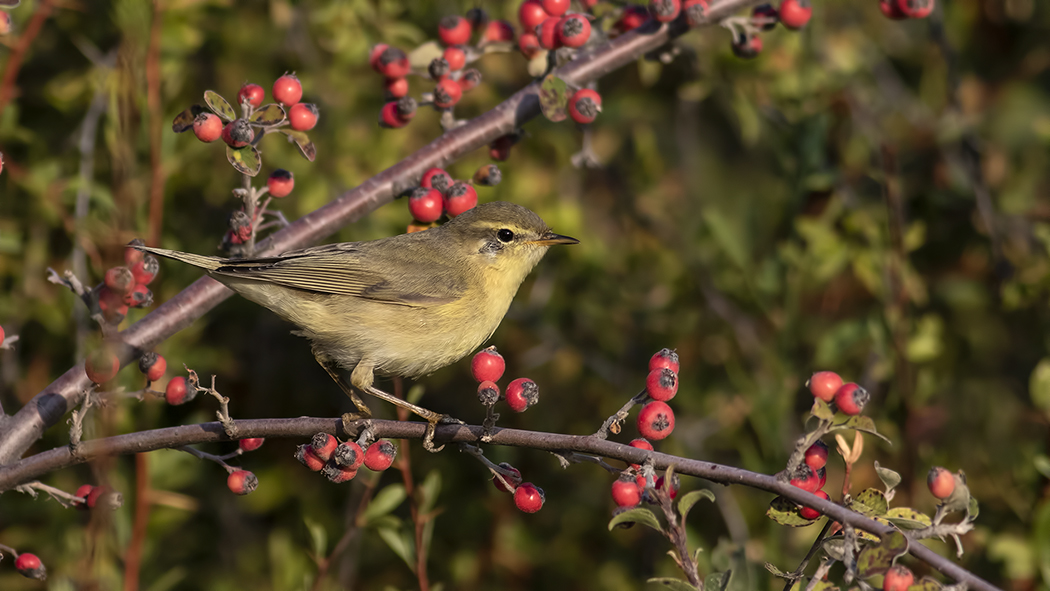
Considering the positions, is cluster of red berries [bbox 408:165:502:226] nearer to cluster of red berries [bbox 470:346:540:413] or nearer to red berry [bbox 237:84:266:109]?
red berry [bbox 237:84:266:109]

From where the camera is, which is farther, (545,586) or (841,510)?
(545,586)

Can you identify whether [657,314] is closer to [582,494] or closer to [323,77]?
[582,494]

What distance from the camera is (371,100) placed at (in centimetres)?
494

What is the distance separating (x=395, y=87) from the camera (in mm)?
3721

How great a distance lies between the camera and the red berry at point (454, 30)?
3.69 meters

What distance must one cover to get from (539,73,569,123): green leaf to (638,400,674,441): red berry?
3.82ft

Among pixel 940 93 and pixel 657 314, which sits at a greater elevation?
pixel 940 93

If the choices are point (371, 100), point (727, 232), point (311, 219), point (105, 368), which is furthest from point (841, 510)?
point (371, 100)

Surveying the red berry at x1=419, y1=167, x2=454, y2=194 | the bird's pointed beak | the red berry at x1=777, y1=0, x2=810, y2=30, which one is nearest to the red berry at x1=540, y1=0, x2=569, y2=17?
the red berry at x1=419, y1=167, x2=454, y2=194

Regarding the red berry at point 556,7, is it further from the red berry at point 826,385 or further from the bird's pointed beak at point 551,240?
the red berry at point 826,385

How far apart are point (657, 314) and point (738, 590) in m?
1.84

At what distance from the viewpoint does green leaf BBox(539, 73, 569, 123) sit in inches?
122

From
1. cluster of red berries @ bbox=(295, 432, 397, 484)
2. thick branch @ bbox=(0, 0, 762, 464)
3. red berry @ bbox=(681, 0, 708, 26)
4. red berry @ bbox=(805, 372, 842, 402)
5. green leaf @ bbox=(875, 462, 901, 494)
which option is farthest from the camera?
red berry @ bbox=(681, 0, 708, 26)

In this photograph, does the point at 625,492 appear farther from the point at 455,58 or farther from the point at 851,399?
the point at 455,58
